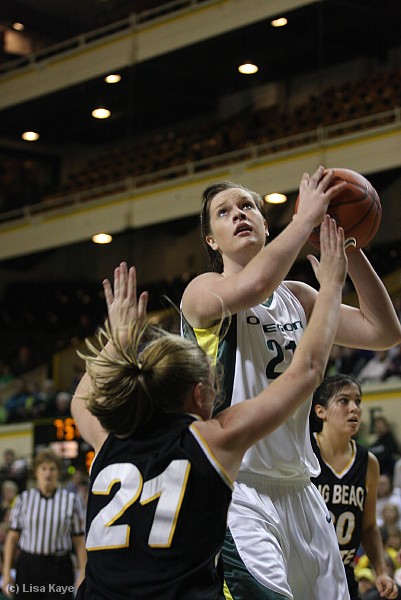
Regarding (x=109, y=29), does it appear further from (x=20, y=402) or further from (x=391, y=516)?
(x=391, y=516)

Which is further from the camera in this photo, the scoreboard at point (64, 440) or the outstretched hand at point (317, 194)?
the scoreboard at point (64, 440)

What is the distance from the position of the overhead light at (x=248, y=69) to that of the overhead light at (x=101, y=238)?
449 centimetres

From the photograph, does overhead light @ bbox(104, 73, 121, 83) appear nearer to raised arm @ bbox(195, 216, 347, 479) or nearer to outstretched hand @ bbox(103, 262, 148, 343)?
outstretched hand @ bbox(103, 262, 148, 343)

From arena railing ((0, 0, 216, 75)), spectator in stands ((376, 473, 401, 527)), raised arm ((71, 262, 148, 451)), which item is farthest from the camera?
arena railing ((0, 0, 216, 75))

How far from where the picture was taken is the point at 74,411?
3131mm

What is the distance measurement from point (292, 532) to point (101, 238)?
17507 millimetres

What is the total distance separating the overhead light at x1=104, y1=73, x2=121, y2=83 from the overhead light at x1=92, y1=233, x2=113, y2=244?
3.27 m

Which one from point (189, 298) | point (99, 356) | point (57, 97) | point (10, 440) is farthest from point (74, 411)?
point (57, 97)

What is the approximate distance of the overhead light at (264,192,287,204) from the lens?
17562 millimetres

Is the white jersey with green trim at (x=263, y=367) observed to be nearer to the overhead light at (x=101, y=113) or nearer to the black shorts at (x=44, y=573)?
the black shorts at (x=44, y=573)

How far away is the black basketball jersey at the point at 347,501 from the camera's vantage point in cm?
517

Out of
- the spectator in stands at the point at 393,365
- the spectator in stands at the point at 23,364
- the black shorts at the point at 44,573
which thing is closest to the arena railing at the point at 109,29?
the spectator in stands at the point at 23,364

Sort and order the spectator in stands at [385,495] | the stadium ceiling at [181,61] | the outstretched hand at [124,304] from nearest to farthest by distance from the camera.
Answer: the outstretched hand at [124,304], the spectator in stands at [385,495], the stadium ceiling at [181,61]

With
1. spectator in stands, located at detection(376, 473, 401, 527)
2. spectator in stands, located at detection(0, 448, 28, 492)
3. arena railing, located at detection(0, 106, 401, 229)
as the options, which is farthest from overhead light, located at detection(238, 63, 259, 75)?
spectator in stands, located at detection(376, 473, 401, 527)
